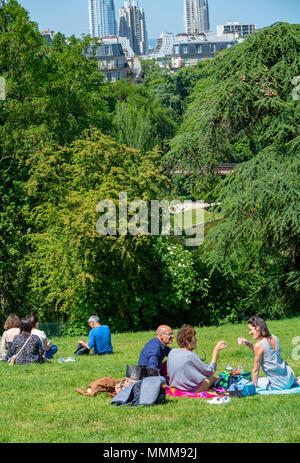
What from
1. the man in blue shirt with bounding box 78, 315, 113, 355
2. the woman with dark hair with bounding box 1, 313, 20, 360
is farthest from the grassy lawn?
the man in blue shirt with bounding box 78, 315, 113, 355

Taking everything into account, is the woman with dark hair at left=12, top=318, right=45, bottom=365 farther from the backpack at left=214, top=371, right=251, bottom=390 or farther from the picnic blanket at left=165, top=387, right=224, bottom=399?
the backpack at left=214, top=371, right=251, bottom=390

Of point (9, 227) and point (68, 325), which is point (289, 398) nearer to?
point (68, 325)

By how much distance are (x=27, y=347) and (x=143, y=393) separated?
3.66 m

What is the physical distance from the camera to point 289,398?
27.3 ft

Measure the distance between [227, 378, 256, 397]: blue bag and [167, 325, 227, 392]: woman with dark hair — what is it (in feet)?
0.97

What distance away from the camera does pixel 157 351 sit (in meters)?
9.19

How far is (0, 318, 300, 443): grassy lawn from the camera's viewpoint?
679 centimetres

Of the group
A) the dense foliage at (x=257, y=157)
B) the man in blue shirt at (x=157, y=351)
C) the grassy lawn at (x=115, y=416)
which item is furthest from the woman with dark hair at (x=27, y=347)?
the dense foliage at (x=257, y=157)

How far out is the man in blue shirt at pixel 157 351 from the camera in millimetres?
9141

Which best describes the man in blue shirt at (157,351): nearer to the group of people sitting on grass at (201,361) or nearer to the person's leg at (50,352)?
the group of people sitting on grass at (201,361)

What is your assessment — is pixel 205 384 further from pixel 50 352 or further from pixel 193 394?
pixel 50 352
